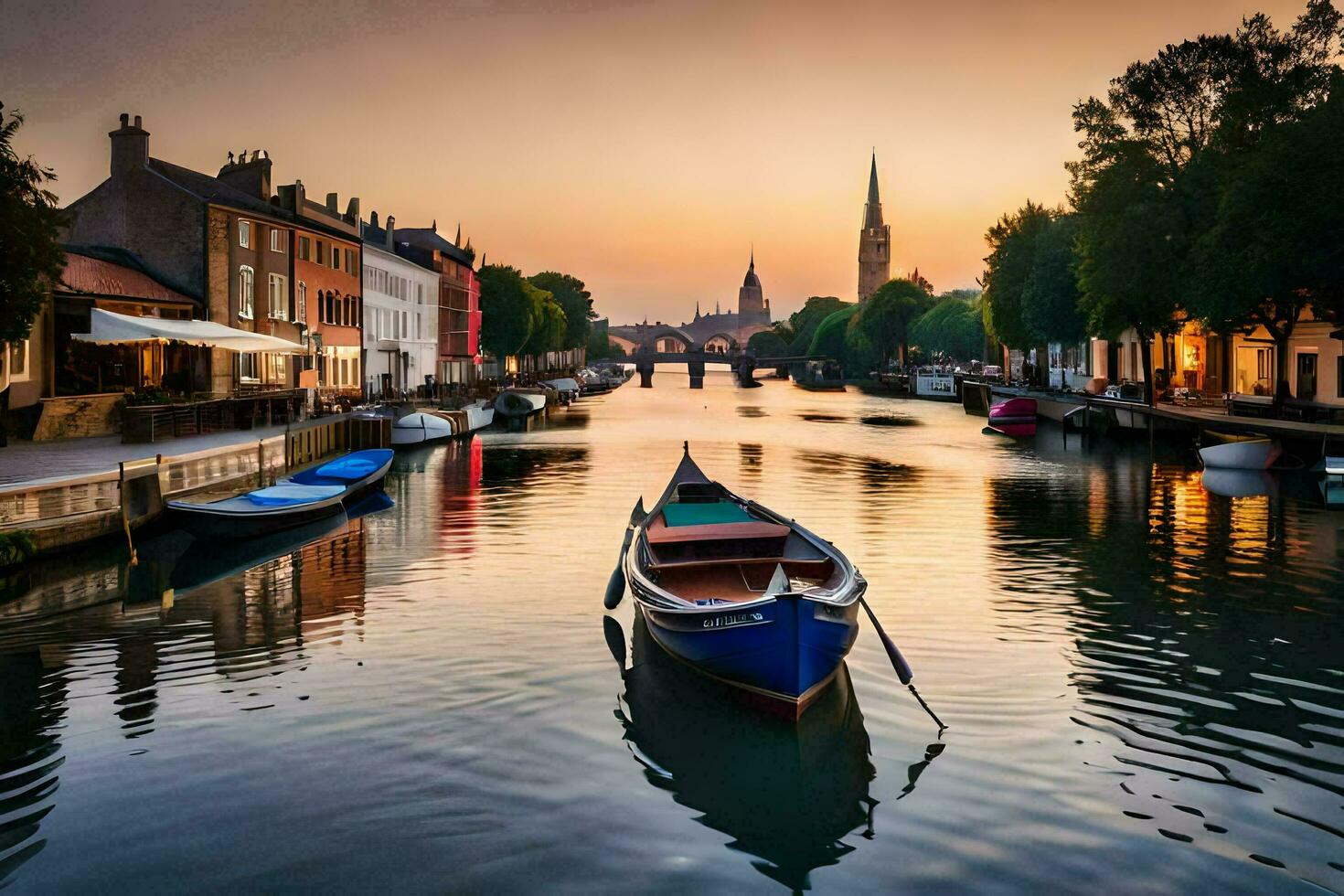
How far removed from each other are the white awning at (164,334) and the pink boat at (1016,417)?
42699mm

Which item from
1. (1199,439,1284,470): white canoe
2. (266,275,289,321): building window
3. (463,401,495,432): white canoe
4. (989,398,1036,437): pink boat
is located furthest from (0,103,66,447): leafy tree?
(989,398,1036,437): pink boat

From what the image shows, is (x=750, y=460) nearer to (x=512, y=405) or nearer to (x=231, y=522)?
(x=231, y=522)

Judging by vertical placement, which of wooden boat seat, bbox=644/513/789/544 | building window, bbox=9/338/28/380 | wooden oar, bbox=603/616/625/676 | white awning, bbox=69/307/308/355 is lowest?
wooden oar, bbox=603/616/625/676

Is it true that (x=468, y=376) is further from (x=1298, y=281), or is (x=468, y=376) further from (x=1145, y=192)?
(x=1298, y=281)

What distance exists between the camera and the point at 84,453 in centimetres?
3375

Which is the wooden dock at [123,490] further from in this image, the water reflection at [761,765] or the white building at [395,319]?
the white building at [395,319]

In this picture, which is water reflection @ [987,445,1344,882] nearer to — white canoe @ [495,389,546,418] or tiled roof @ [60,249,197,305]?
tiled roof @ [60,249,197,305]

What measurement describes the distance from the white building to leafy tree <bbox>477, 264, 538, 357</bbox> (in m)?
19.4

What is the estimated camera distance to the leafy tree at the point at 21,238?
27.1 metres

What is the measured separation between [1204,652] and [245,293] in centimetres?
4985

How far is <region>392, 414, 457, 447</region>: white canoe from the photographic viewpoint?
6297cm

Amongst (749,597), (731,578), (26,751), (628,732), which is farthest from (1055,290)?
(26,751)

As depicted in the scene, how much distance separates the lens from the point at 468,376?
117 metres

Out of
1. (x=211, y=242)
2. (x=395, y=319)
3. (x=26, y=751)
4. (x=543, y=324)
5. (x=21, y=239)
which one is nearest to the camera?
(x=26, y=751)
